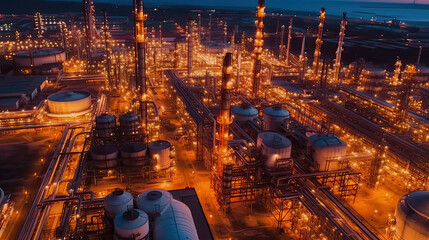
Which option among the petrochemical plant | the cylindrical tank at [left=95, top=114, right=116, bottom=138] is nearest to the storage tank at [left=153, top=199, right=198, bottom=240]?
the petrochemical plant

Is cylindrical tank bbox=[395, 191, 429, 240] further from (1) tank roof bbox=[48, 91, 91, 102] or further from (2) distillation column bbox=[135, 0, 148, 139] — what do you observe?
(1) tank roof bbox=[48, 91, 91, 102]

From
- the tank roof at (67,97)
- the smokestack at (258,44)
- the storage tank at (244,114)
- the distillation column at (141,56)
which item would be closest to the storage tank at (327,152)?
the storage tank at (244,114)

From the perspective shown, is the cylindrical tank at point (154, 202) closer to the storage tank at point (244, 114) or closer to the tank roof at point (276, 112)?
the tank roof at point (276, 112)

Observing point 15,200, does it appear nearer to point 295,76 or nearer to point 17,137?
point 17,137

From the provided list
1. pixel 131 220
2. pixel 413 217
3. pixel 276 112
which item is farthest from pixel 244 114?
pixel 131 220

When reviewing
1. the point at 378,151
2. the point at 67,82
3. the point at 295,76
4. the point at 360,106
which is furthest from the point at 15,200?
the point at 295,76

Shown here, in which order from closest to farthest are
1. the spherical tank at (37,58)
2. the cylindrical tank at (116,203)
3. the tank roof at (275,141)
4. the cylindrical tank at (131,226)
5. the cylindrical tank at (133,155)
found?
1. the cylindrical tank at (131,226)
2. the cylindrical tank at (116,203)
3. the tank roof at (275,141)
4. the cylindrical tank at (133,155)
5. the spherical tank at (37,58)
